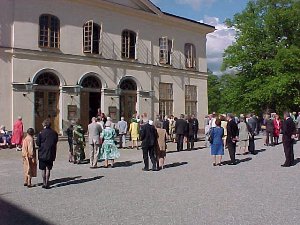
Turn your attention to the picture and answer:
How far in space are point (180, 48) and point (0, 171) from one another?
2108 centimetres

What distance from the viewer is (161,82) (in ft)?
101

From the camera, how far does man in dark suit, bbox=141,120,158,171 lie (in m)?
13.9

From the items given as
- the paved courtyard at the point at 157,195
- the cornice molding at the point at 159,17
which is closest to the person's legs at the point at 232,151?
the paved courtyard at the point at 157,195

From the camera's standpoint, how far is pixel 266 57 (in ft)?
129

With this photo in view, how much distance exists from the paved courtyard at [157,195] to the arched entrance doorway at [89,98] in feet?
34.8

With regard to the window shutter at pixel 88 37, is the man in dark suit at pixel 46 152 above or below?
below

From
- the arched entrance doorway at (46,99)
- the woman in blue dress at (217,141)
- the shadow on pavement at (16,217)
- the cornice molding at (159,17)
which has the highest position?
the cornice molding at (159,17)

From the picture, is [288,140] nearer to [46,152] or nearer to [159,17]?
[46,152]

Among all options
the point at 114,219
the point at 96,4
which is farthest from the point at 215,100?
the point at 114,219

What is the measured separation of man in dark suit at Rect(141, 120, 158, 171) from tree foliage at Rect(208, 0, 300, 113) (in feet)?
79.6

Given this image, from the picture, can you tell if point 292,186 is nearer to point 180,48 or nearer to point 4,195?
point 4,195

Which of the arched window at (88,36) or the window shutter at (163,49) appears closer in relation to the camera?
the arched window at (88,36)

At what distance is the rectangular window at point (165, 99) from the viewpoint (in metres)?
30.8

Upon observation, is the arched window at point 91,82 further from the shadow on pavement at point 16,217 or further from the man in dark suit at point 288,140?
the shadow on pavement at point 16,217
